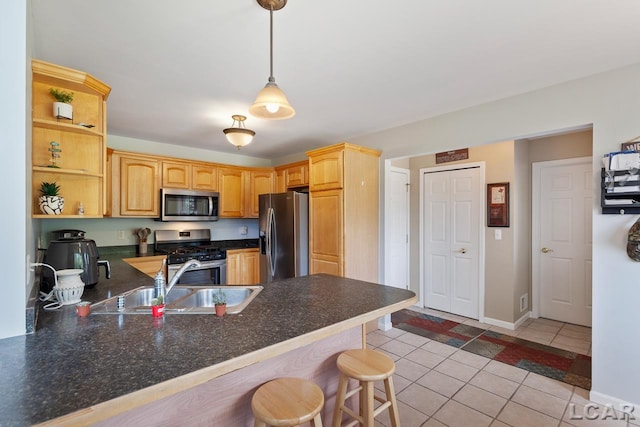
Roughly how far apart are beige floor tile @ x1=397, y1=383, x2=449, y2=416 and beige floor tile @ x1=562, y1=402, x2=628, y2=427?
80 cm

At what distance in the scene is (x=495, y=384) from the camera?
8.07ft

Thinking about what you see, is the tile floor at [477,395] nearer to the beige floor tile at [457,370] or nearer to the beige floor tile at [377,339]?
the beige floor tile at [457,370]

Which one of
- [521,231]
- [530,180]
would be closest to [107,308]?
[521,231]

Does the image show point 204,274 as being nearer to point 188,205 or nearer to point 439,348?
point 188,205

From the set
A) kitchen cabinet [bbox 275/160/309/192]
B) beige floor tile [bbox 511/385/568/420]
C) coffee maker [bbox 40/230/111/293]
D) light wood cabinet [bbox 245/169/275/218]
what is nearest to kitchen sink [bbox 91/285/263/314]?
coffee maker [bbox 40/230/111/293]

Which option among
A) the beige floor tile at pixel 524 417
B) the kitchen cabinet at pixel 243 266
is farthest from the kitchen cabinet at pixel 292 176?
the beige floor tile at pixel 524 417

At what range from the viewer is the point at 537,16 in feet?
5.29

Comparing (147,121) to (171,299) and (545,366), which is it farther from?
(545,366)

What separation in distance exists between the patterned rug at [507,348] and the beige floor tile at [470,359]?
86mm

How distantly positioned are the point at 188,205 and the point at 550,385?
169 inches

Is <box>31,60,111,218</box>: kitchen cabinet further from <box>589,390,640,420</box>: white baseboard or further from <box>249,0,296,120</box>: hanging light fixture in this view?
<box>589,390,640,420</box>: white baseboard

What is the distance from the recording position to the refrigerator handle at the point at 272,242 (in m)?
4.06

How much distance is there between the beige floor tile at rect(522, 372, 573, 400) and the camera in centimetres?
232

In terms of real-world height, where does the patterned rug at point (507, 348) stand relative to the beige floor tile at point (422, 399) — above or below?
above
